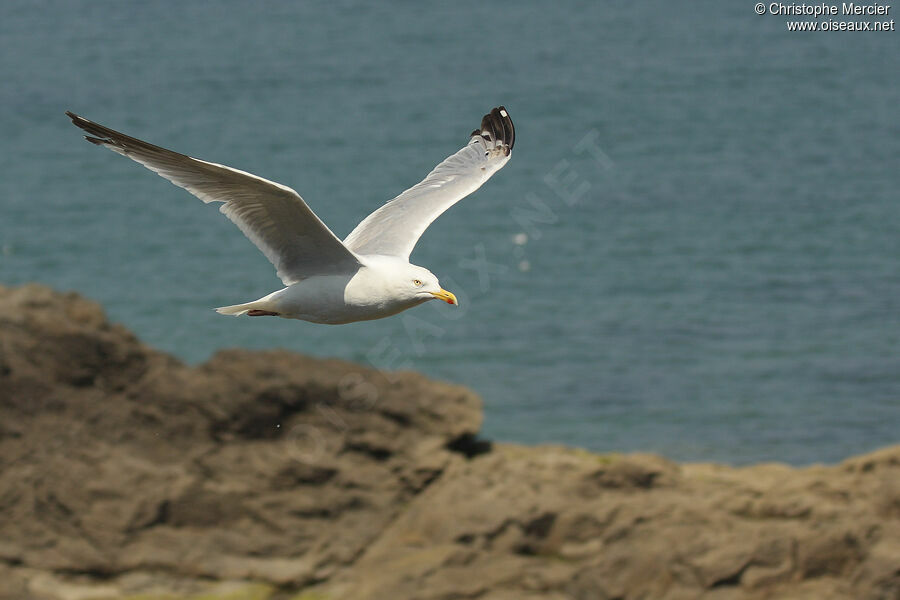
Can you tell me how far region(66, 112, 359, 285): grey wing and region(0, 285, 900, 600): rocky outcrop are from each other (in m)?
3.03

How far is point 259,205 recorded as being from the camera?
24.8 feet

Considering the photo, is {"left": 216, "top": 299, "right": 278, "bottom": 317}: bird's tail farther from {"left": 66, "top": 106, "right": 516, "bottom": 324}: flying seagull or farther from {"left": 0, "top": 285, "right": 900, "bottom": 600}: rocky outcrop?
{"left": 0, "top": 285, "right": 900, "bottom": 600}: rocky outcrop

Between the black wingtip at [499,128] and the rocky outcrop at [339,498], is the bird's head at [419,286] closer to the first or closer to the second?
the rocky outcrop at [339,498]

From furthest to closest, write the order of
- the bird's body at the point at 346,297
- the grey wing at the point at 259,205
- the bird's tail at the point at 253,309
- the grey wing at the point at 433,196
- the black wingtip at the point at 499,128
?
the black wingtip at the point at 499,128, the grey wing at the point at 433,196, the bird's tail at the point at 253,309, the bird's body at the point at 346,297, the grey wing at the point at 259,205

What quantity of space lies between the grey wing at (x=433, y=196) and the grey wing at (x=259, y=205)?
81 cm

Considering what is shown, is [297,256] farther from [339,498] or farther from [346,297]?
[339,498]

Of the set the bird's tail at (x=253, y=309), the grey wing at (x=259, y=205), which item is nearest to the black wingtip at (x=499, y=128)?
the grey wing at (x=259, y=205)

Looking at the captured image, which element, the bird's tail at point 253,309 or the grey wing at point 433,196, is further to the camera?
the grey wing at point 433,196

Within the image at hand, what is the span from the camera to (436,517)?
10.4 meters

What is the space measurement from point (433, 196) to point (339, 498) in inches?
119

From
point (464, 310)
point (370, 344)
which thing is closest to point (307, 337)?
point (370, 344)

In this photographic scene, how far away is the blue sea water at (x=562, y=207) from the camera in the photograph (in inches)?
762

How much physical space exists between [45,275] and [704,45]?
2571cm

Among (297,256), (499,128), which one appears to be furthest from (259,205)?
(499,128)
